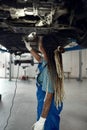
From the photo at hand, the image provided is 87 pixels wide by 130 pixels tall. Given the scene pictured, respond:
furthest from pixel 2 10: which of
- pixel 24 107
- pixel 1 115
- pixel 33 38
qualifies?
pixel 24 107

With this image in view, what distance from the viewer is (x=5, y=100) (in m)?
4.75

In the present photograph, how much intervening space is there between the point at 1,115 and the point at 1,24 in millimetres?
1809

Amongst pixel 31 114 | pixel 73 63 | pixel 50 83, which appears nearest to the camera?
pixel 50 83

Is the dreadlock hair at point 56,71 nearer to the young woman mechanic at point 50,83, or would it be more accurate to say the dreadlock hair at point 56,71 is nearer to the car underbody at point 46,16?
the young woman mechanic at point 50,83

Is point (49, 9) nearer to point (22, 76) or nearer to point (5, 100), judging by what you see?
point (5, 100)

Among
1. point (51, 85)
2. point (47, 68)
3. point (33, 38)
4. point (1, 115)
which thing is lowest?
point (1, 115)

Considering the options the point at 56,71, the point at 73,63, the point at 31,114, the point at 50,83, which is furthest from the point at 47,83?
the point at 73,63

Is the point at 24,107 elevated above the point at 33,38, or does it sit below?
below

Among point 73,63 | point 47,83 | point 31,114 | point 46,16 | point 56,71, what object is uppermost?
point 46,16

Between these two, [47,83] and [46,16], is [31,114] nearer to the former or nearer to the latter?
[47,83]

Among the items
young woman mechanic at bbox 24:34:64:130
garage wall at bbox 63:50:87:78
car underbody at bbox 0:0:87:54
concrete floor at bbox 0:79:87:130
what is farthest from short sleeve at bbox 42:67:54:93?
garage wall at bbox 63:50:87:78

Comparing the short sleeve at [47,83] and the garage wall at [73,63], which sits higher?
the garage wall at [73,63]

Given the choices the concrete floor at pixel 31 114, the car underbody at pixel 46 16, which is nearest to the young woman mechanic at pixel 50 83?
the car underbody at pixel 46 16

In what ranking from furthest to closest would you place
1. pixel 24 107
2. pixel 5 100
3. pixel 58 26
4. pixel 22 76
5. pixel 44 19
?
pixel 22 76 → pixel 5 100 → pixel 24 107 → pixel 58 26 → pixel 44 19
